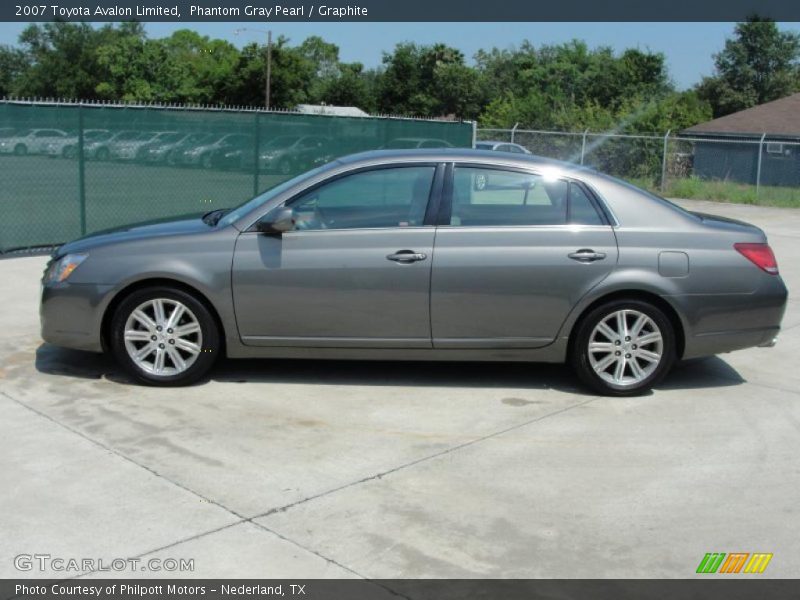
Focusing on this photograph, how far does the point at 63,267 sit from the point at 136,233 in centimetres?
54

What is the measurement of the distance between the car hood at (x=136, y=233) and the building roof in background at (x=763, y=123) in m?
34.5

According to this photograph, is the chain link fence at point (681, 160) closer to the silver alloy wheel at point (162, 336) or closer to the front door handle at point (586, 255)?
the front door handle at point (586, 255)

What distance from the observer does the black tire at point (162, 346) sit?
253 inches

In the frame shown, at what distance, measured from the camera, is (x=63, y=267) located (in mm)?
6574

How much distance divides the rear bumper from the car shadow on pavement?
1.47 feet

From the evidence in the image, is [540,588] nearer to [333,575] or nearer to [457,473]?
[333,575]

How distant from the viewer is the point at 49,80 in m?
74.0

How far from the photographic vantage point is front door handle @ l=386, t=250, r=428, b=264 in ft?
20.9

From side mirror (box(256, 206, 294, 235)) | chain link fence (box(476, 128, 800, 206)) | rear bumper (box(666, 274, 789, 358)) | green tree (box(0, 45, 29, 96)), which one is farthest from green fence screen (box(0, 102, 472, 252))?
green tree (box(0, 45, 29, 96))

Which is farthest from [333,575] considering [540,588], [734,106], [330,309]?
[734,106]

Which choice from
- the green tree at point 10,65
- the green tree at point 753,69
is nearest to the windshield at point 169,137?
the green tree at point 753,69

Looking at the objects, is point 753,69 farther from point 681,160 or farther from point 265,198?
point 265,198

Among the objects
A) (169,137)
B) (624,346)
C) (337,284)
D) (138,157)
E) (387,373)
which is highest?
(169,137)

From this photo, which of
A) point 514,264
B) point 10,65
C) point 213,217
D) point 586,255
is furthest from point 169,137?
point 10,65
